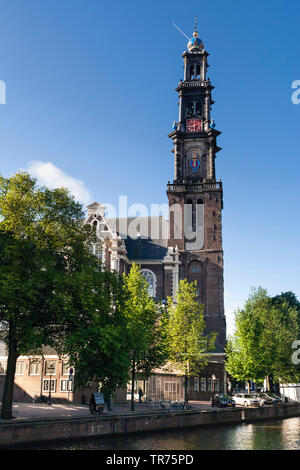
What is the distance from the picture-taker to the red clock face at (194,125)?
2783 inches

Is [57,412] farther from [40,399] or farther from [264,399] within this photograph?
[264,399]

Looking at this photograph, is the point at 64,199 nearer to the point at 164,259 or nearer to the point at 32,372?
the point at 32,372

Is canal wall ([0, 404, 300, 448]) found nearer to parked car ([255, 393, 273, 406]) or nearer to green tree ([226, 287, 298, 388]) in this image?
parked car ([255, 393, 273, 406])

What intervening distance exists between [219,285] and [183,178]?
18.2m

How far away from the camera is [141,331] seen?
34438 millimetres

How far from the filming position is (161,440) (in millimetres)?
26922

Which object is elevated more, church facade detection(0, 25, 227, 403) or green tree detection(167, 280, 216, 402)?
church facade detection(0, 25, 227, 403)

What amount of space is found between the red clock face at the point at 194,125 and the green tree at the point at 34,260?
145 feet

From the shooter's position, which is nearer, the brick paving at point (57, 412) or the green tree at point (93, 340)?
the green tree at point (93, 340)

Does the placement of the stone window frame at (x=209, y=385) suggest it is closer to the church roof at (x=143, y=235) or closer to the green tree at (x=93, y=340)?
the church roof at (x=143, y=235)

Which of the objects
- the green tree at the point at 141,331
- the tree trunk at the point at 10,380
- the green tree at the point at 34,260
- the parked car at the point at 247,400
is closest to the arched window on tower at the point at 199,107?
the green tree at the point at 141,331

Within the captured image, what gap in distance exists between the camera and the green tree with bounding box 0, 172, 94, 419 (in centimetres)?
2609

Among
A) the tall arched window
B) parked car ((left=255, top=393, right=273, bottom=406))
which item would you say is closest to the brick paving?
parked car ((left=255, top=393, right=273, bottom=406))
